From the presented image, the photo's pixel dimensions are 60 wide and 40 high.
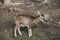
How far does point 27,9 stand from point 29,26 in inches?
152

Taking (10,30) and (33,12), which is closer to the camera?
(10,30)

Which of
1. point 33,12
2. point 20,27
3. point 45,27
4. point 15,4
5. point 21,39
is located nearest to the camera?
point 21,39

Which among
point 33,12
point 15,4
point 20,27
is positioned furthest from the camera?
point 15,4

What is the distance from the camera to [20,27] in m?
8.32

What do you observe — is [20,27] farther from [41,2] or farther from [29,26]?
[41,2]

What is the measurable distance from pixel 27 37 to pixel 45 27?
128 cm

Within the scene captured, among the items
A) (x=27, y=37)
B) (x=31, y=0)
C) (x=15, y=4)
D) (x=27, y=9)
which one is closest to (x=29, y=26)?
(x=27, y=37)

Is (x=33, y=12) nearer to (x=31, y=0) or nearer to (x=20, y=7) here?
(x=20, y=7)

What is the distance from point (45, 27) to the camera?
8875 mm

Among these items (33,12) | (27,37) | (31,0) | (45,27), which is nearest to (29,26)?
(27,37)

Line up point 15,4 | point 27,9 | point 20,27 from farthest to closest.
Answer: point 15,4, point 27,9, point 20,27

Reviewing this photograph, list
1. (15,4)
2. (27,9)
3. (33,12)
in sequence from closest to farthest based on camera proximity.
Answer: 1. (33,12)
2. (27,9)
3. (15,4)

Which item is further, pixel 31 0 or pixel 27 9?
pixel 31 0

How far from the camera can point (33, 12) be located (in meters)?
11.1
